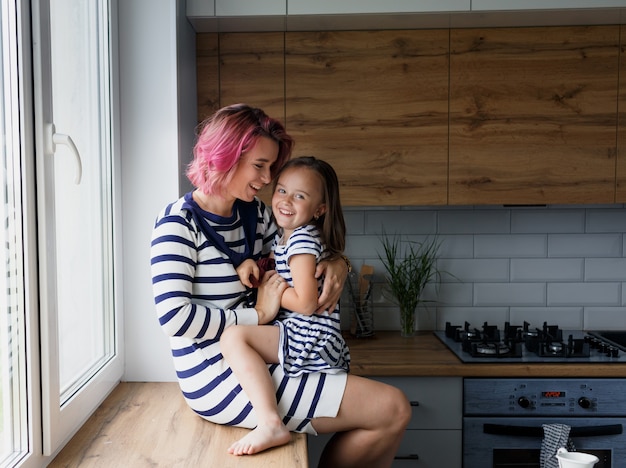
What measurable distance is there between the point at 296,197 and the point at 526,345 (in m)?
1.35

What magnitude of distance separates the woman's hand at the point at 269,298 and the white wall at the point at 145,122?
20.5 inches

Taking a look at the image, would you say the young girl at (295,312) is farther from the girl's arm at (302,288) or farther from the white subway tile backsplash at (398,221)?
the white subway tile backsplash at (398,221)

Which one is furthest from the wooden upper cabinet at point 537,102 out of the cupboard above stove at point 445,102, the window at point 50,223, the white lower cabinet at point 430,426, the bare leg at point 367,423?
the window at point 50,223

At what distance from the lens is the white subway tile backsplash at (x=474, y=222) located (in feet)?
9.96

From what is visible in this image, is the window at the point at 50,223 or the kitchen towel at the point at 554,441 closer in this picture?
the window at the point at 50,223

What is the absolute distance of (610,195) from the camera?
8.68ft

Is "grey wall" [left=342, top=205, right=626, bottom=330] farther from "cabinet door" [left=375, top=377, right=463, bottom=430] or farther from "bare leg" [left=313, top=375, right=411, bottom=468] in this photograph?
"bare leg" [left=313, top=375, right=411, bottom=468]

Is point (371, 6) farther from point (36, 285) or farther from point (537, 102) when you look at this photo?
point (36, 285)

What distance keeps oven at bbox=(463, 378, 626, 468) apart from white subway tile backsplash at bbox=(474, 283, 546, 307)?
623 mm

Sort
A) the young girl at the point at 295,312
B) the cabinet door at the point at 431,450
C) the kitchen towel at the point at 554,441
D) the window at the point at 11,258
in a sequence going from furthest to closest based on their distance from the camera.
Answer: the cabinet door at the point at 431,450
the kitchen towel at the point at 554,441
the young girl at the point at 295,312
the window at the point at 11,258

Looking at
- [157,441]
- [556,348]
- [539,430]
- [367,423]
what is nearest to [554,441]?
[539,430]

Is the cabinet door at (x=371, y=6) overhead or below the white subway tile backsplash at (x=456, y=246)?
overhead

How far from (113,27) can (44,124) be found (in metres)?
0.75

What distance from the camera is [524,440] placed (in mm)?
2486
